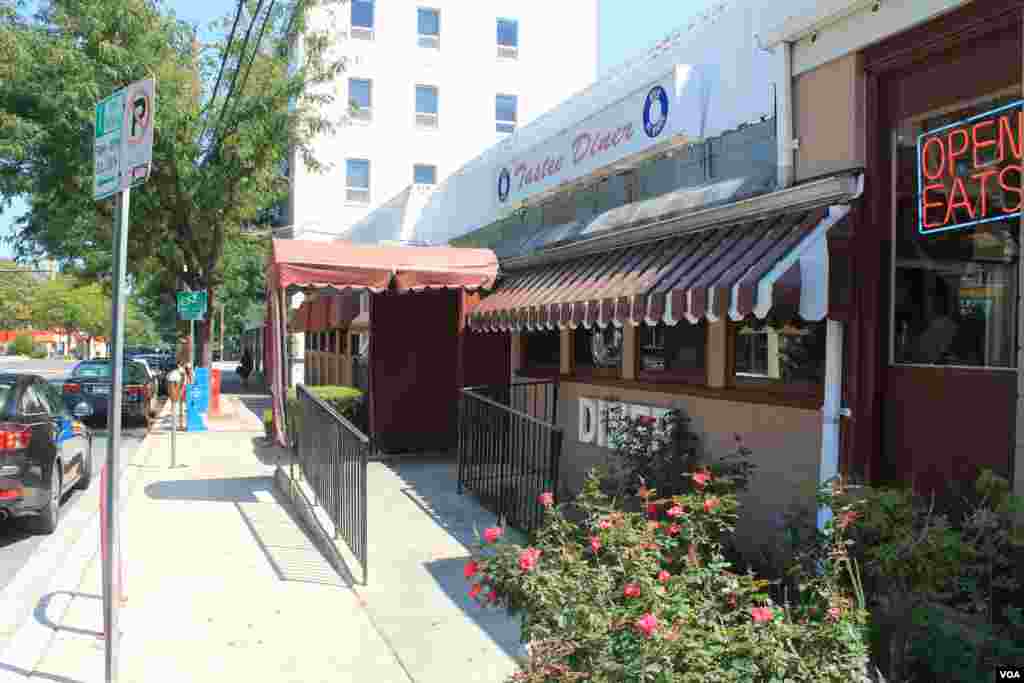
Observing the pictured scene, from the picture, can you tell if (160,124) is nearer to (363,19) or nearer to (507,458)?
(507,458)

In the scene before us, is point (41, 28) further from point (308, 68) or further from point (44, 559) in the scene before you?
point (44, 559)

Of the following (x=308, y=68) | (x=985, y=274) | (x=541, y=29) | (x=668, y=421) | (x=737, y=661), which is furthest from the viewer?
(x=541, y=29)

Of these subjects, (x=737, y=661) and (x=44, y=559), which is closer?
(x=737, y=661)

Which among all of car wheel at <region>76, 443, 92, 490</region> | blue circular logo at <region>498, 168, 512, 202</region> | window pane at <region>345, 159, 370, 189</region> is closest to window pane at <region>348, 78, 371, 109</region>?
window pane at <region>345, 159, 370, 189</region>

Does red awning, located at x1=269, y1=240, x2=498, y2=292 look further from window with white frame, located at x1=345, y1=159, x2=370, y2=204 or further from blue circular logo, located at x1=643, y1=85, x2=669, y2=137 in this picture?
window with white frame, located at x1=345, y1=159, x2=370, y2=204

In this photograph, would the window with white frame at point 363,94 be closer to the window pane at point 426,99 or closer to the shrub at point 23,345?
the window pane at point 426,99

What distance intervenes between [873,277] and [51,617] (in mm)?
5587

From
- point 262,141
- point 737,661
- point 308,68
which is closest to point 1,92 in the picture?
point 262,141

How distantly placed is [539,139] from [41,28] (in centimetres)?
1108

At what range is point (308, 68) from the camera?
18.4m

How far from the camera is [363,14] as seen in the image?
32.7m

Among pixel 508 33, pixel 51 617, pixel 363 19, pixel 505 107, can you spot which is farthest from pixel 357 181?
pixel 51 617

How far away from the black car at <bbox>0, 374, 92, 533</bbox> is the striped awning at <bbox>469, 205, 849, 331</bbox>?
434 centimetres

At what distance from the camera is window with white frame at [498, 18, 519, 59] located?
3534cm
